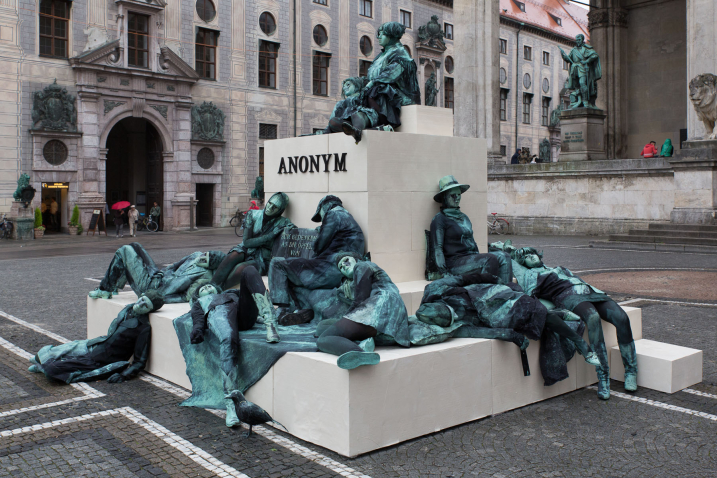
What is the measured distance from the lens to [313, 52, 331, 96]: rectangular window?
40706 mm

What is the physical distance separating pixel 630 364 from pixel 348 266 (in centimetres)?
271

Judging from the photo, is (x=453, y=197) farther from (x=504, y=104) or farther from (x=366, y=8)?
(x=504, y=104)

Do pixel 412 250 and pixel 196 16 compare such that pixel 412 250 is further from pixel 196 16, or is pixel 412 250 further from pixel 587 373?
pixel 196 16

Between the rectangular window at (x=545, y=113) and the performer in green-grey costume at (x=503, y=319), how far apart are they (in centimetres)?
5648

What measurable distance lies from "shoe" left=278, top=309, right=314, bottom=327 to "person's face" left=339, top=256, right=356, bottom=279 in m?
0.99

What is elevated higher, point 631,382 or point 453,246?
point 453,246

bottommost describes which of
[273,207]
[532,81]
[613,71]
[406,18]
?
[273,207]

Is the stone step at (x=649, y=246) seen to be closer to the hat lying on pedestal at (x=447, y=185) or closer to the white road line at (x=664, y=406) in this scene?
the hat lying on pedestal at (x=447, y=185)

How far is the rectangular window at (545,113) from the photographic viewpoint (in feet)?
198

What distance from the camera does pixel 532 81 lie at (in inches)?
2296

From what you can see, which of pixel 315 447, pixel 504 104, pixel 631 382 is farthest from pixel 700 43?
pixel 504 104

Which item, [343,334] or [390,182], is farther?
[390,182]

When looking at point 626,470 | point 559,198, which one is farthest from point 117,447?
point 559,198

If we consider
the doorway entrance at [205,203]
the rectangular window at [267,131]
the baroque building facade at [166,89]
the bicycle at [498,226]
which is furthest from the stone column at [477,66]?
the doorway entrance at [205,203]
